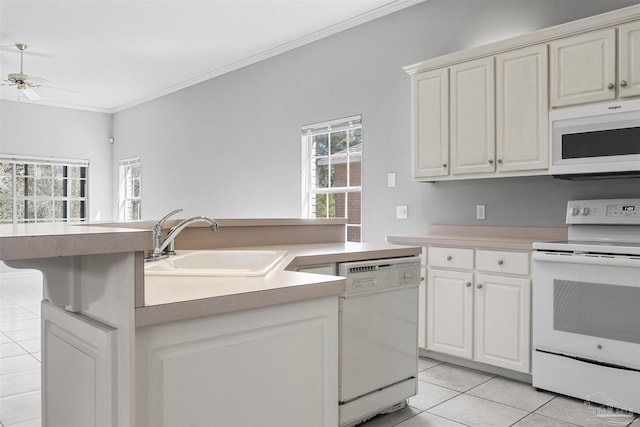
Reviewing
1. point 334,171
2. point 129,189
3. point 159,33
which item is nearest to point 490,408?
point 334,171

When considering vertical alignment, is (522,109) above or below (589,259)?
above

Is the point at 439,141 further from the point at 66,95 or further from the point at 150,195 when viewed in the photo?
the point at 66,95

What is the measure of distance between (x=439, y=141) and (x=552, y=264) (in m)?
1.22

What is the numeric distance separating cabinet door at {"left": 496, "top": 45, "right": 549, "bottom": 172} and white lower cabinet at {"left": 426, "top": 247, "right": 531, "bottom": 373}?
0.63 metres

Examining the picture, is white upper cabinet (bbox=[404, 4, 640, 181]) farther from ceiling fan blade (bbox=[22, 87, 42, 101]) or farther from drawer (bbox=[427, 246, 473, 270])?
ceiling fan blade (bbox=[22, 87, 42, 101])

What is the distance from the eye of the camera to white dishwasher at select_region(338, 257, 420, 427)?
7.26 feet

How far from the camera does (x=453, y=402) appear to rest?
2684 mm

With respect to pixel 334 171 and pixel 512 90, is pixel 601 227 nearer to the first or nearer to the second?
pixel 512 90

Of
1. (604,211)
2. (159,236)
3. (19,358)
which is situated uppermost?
(604,211)

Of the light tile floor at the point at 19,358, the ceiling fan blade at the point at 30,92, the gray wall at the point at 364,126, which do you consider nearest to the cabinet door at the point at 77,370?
the light tile floor at the point at 19,358

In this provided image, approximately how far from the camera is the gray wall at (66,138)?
7.57 meters

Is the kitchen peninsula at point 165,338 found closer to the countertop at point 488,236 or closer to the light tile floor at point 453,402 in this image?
the light tile floor at point 453,402

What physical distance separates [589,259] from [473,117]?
125 centimetres

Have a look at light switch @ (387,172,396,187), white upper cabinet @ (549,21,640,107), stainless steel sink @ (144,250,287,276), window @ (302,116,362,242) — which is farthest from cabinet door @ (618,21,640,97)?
window @ (302,116,362,242)
